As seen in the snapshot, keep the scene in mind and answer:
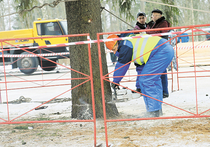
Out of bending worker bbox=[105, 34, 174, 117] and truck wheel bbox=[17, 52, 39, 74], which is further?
truck wheel bbox=[17, 52, 39, 74]

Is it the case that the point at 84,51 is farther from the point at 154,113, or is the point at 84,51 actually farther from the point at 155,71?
the point at 154,113

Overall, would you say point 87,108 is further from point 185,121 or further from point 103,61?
point 185,121

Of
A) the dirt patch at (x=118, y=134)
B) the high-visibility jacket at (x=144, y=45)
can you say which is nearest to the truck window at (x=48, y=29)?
the dirt patch at (x=118, y=134)

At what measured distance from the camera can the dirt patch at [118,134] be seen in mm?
3102

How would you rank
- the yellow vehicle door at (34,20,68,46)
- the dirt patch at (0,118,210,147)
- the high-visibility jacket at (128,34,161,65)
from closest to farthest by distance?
the dirt patch at (0,118,210,147)
the high-visibility jacket at (128,34,161,65)
the yellow vehicle door at (34,20,68,46)

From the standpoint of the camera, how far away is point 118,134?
345 cm

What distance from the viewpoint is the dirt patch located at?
3102 mm

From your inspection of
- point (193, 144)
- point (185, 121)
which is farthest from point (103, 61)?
point (193, 144)

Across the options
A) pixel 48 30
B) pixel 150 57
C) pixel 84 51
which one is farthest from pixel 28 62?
pixel 150 57

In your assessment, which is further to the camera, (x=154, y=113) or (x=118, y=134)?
(x=154, y=113)

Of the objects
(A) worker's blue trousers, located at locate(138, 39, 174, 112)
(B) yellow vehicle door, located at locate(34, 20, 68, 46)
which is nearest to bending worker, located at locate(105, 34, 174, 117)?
(A) worker's blue trousers, located at locate(138, 39, 174, 112)

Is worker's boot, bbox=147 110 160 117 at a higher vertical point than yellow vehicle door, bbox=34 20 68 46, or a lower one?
lower

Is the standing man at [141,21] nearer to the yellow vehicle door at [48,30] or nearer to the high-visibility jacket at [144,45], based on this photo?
the high-visibility jacket at [144,45]

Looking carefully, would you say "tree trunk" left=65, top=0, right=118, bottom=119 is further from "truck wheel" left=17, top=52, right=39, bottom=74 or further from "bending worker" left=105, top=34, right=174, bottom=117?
"truck wheel" left=17, top=52, right=39, bottom=74
